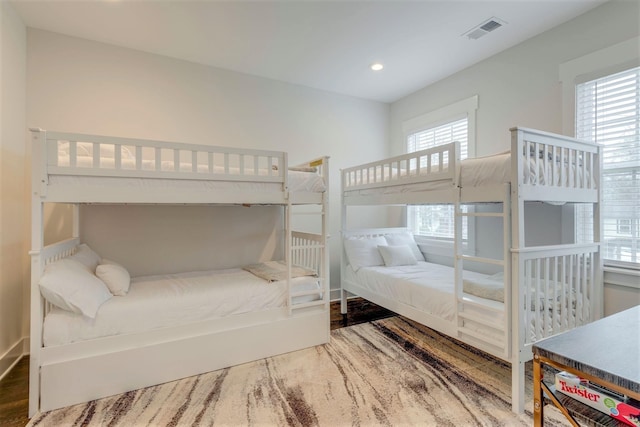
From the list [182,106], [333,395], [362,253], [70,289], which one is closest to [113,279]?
[70,289]

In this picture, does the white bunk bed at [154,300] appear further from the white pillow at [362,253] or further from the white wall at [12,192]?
the white pillow at [362,253]

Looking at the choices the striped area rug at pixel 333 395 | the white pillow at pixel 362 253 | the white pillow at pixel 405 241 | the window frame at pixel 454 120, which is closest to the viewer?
the striped area rug at pixel 333 395

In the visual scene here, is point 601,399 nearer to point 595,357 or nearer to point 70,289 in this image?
point 595,357

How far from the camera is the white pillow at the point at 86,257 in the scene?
2359 millimetres

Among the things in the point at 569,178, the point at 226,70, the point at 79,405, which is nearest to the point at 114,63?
the point at 226,70

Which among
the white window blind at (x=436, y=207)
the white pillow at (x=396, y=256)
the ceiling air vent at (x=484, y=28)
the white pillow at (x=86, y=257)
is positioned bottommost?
the white pillow at (x=396, y=256)

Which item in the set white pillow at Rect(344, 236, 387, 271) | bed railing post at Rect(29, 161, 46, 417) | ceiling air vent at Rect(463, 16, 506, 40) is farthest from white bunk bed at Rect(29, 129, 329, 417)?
ceiling air vent at Rect(463, 16, 506, 40)

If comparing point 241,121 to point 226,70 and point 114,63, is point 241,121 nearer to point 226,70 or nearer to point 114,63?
point 226,70

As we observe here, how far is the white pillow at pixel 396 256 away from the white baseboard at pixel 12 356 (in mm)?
3376

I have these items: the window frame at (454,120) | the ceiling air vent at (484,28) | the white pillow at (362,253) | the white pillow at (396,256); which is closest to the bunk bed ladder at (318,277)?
the white pillow at (362,253)

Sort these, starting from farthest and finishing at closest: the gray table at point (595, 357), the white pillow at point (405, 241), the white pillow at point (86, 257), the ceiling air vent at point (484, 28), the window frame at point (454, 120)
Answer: the white pillow at point (405, 241) < the window frame at point (454, 120) < the ceiling air vent at point (484, 28) < the white pillow at point (86, 257) < the gray table at point (595, 357)

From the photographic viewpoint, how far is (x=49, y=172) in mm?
1880

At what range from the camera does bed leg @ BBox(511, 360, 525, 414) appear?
5.91ft

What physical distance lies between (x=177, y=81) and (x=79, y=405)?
289 centimetres
